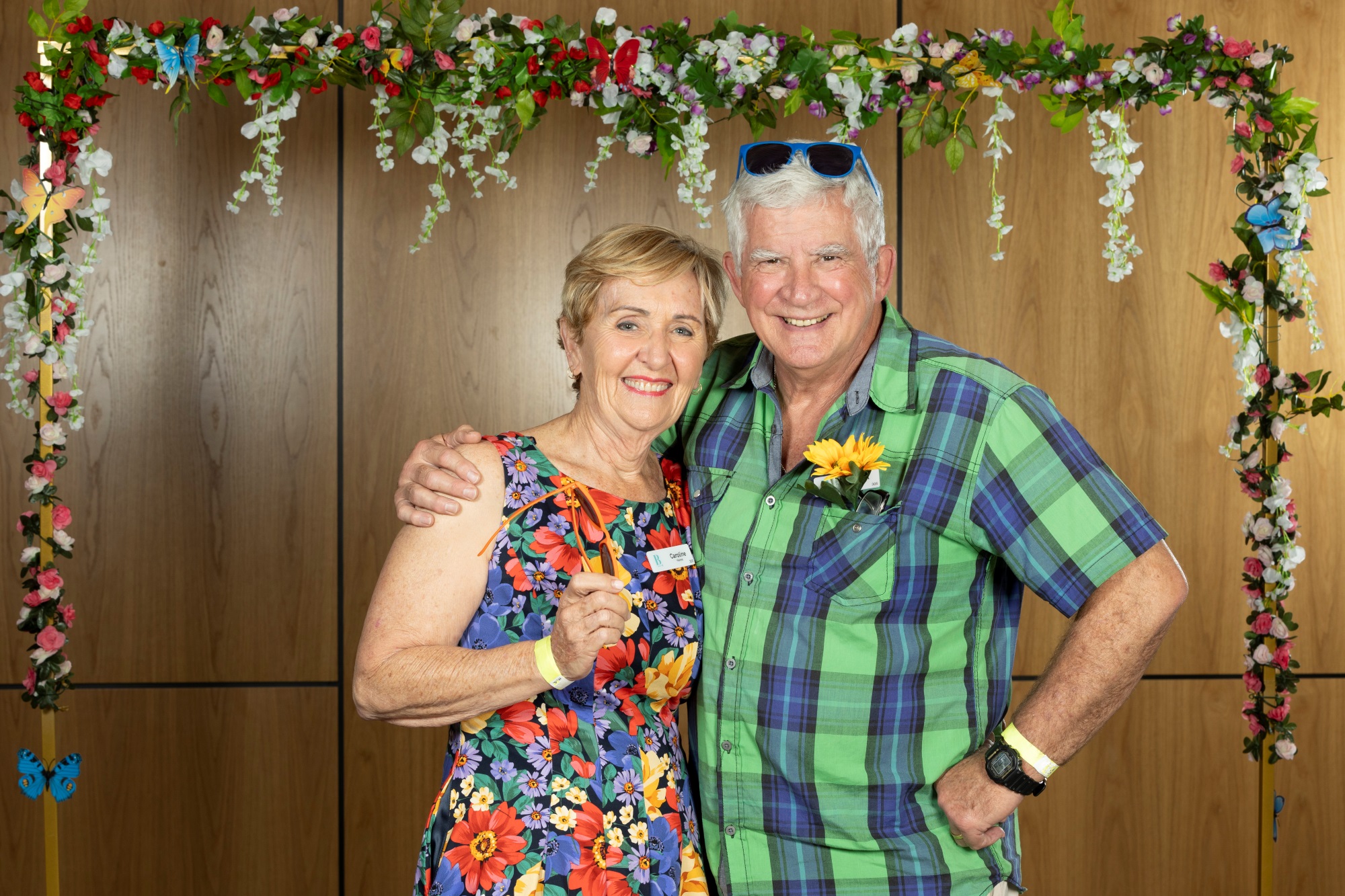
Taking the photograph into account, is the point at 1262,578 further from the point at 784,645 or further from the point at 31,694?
the point at 31,694

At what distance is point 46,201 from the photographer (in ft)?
9.34

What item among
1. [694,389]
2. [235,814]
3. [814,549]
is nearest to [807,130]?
[694,389]

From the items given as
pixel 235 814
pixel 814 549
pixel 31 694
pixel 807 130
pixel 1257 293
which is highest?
pixel 807 130

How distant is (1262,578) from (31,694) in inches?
135

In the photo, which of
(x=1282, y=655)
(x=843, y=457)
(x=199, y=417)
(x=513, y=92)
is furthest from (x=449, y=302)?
(x=1282, y=655)

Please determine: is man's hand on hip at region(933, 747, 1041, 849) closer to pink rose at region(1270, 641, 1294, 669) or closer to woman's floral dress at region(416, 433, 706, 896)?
woman's floral dress at region(416, 433, 706, 896)

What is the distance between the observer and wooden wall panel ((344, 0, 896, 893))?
4.22 m

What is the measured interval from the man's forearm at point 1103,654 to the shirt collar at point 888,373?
49 centimetres

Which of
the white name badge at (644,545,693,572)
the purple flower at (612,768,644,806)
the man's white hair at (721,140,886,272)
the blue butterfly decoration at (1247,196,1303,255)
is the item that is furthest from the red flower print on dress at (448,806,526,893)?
the blue butterfly decoration at (1247,196,1303,255)

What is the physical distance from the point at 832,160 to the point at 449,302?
7.85ft

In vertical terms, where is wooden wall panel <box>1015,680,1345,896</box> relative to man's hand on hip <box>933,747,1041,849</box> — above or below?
below

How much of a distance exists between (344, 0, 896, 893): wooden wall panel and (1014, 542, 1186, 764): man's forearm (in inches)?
99.4

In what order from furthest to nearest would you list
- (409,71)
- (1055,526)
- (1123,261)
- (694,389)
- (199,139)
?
(199,139) → (1123,261) → (409,71) → (694,389) → (1055,526)

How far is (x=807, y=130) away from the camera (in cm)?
424
